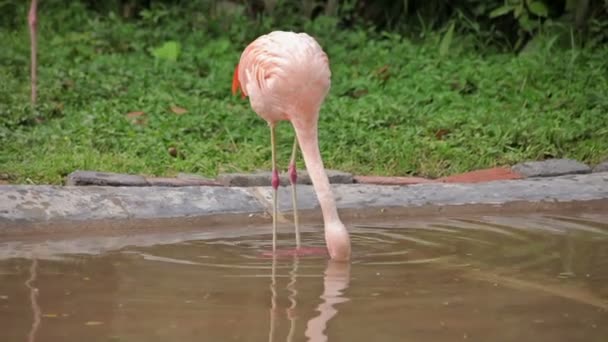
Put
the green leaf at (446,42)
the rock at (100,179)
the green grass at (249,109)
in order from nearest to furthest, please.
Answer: the rock at (100,179) → the green grass at (249,109) → the green leaf at (446,42)

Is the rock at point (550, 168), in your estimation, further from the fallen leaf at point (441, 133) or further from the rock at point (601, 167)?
the fallen leaf at point (441, 133)

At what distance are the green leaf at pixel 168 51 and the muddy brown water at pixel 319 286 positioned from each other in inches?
142

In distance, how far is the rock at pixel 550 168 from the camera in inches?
273

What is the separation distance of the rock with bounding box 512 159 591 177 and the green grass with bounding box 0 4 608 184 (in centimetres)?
26

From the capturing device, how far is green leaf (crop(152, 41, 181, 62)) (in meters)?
9.38

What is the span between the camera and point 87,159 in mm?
6863

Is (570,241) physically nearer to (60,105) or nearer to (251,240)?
(251,240)

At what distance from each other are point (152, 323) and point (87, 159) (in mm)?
2869

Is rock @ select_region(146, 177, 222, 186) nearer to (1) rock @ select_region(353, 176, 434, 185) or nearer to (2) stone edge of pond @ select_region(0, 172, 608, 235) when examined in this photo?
(2) stone edge of pond @ select_region(0, 172, 608, 235)

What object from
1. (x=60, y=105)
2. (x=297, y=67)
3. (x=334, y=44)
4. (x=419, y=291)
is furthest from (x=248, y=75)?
(x=334, y=44)

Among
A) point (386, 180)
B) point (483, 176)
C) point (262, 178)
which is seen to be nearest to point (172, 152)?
point (262, 178)

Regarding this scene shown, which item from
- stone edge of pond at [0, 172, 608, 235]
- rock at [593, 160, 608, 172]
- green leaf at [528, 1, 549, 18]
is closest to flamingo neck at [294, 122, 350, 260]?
stone edge of pond at [0, 172, 608, 235]

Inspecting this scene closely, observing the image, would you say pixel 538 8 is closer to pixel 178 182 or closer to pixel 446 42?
pixel 446 42

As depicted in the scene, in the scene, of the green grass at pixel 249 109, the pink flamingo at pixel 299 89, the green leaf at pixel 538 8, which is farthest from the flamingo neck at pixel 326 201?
the green leaf at pixel 538 8
